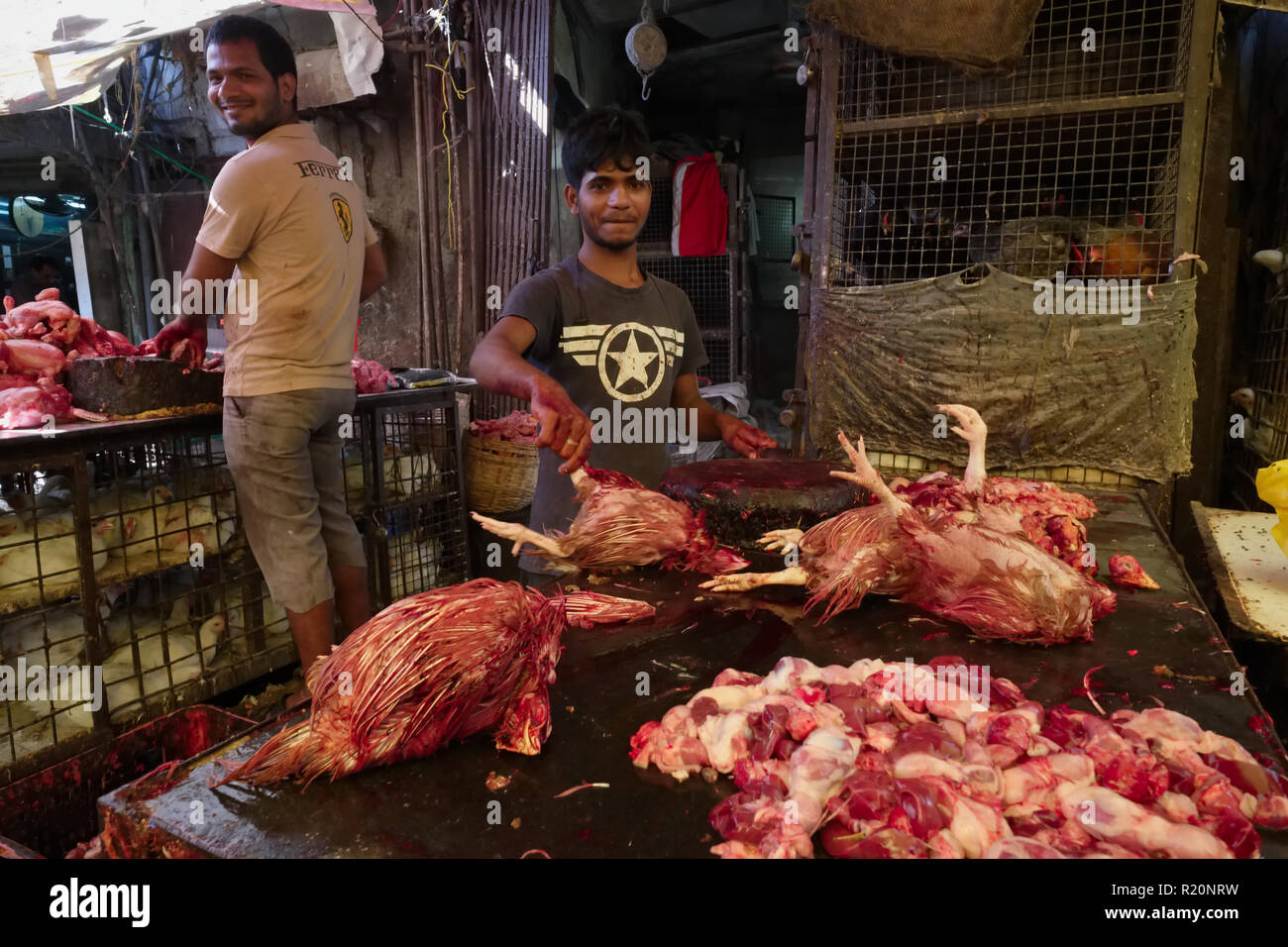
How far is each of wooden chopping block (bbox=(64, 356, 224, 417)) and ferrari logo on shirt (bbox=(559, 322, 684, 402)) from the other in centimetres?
168

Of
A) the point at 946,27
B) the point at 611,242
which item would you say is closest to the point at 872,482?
the point at 611,242

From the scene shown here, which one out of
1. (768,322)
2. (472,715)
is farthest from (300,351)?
(768,322)

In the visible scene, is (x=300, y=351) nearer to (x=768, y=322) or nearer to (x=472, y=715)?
(x=472, y=715)

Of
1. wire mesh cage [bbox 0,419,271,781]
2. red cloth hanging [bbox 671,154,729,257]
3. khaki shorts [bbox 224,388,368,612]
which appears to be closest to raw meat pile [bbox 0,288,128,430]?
wire mesh cage [bbox 0,419,271,781]

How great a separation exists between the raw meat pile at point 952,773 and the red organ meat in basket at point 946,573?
1.15 feet

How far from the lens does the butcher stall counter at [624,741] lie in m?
1.12

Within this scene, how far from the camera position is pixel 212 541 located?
3537mm

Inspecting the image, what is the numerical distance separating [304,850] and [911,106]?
5060 millimetres

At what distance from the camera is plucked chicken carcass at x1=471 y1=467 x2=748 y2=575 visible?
7.39 ft

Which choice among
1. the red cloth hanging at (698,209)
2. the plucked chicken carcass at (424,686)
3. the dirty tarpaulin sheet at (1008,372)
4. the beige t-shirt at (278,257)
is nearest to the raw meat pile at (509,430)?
the beige t-shirt at (278,257)

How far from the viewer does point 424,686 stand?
4.29ft

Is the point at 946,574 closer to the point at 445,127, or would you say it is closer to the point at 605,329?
the point at 605,329

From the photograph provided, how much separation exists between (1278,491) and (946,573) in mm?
1538

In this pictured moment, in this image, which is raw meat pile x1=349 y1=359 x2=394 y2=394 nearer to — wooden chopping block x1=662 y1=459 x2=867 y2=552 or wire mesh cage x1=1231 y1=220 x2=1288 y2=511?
wooden chopping block x1=662 y1=459 x2=867 y2=552
